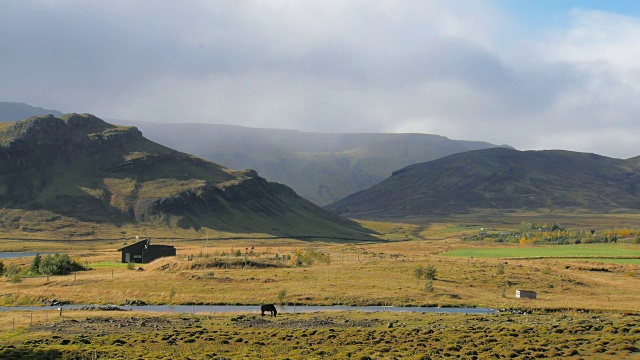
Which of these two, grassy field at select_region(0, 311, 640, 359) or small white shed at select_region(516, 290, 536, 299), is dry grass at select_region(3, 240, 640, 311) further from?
grassy field at select_region(0, 311, 640, 359)

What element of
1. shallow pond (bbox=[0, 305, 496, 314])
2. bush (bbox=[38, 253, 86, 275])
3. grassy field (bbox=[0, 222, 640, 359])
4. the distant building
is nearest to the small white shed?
grassy field (bbox=[0, 222, 640, 359])

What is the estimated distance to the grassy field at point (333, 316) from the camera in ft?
144

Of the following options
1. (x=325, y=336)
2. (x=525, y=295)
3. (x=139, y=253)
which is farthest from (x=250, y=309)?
(x=139, y=253)

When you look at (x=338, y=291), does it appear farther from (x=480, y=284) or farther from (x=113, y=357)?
(x=113, y=357)

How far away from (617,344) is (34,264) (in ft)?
282

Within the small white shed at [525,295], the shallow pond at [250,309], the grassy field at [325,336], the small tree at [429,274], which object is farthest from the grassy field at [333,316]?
the shallow pond at [250,309]

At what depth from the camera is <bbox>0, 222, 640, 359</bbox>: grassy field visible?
4397 cm

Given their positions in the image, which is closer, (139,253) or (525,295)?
(525,295)

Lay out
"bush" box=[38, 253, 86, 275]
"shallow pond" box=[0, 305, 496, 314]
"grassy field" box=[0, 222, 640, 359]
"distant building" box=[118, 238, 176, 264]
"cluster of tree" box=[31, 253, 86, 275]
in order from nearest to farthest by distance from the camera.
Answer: "grassy field" box=[0, 222, 640, 359] → "shallow pond" box=[0, 305, 496, 314] → "bush" box=[38, 253, 86, 275] → "cluster of tree" box=[31, 253, 86, 275] → "distant building" box=[118, 238, 176, 264]

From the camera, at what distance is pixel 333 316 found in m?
61.8

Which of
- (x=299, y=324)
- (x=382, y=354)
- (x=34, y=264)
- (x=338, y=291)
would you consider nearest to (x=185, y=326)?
(x=299, y=324)

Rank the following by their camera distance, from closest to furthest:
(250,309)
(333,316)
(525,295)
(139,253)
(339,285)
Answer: (333,316) → (250,309) → (525,295) → (339,285) → (139,253)

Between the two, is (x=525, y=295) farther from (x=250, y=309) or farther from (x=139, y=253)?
(x=139, y=253)

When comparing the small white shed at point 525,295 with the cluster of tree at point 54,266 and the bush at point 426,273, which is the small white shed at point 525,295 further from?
the cluster of tree at point 54,266
